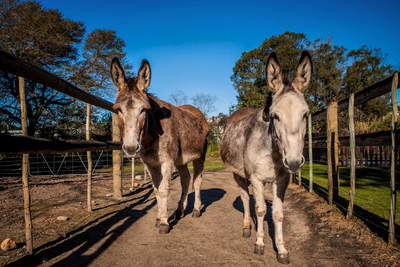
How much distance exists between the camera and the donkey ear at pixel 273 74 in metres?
2.87

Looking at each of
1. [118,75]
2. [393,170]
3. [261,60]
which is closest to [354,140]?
[393,170]

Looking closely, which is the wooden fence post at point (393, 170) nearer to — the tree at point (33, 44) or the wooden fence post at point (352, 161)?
the wooden fence post at point (352, 161)

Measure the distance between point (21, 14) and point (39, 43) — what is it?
1957 mm

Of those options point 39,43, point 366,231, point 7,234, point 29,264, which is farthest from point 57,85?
point 39,43

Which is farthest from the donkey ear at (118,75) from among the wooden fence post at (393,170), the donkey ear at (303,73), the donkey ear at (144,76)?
the wooden fence post at (393,170)

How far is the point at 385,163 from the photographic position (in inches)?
548

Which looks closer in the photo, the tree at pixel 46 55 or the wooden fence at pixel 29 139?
the wooden fence at pixel 29 139

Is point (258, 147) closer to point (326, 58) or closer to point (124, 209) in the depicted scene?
point (124, 209)

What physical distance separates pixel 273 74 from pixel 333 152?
11.2 feet

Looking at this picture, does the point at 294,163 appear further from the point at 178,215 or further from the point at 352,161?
the point at 178,215

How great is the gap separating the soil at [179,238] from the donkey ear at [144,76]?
2.62 metres

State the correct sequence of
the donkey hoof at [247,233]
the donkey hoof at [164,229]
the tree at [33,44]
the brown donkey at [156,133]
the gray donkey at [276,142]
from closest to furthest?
1. the gray donkey at [276,142]
2. the brown donkey at [156,133]
3. the donkey hoof at [247,233]
4. the donkey hoof at [164,229]
5. the tree at [33,44]

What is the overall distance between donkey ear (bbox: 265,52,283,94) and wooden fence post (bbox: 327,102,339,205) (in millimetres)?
3197

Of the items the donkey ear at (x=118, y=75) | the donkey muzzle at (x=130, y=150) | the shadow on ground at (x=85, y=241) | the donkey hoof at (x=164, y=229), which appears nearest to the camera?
the shadow on ground at (x=85, y=241)
